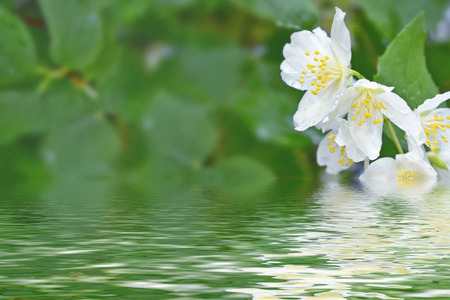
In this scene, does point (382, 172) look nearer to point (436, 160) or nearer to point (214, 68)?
point (436, 160)

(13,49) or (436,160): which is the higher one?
(13,49)

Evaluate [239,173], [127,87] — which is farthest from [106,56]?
[239,173]

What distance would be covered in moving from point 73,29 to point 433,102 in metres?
0.30

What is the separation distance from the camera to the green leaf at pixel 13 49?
2.06 feet

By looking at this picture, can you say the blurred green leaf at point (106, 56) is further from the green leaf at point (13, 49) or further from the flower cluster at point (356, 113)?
the flower cluster at point (356, 113)

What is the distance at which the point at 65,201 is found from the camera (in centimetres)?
64

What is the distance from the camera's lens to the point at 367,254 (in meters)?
0.42

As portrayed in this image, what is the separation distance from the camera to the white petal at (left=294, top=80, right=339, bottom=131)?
45 cm

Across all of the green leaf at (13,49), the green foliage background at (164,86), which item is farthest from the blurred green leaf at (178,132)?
the green leaf at (13,49)

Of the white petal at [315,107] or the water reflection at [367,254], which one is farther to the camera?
the white petal at [315,107]

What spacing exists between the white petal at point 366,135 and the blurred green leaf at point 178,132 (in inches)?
7.9

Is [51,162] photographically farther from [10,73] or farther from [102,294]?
[102,294]

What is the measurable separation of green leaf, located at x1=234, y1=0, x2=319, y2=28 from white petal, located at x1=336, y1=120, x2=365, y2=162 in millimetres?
176

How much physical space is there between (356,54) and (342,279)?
0.26 meters
